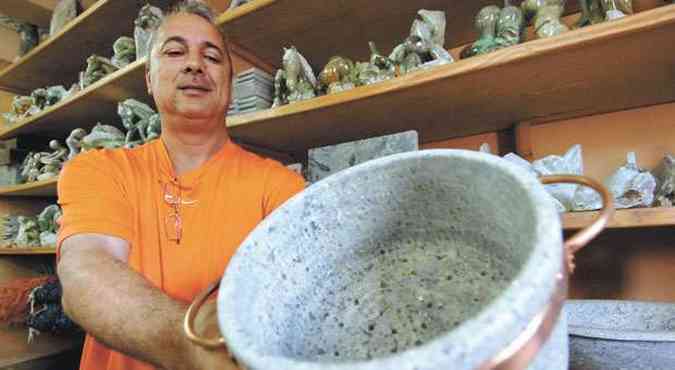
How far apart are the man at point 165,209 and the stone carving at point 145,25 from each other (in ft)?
1.02

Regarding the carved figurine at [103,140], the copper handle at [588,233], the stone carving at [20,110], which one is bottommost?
the copper handle at [588,233]

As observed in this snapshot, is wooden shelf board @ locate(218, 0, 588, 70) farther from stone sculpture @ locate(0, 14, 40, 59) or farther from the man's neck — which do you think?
stone sculpture @ locate(0, 14, 40, 59)

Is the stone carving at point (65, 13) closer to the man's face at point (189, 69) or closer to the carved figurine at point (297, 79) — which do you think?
the man's face at point (189, 69)

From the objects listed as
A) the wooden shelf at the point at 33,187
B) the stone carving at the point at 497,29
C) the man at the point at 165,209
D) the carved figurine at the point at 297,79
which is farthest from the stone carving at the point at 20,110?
the stone carving at the point at 497,29

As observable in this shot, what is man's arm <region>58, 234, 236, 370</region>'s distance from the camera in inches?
14.1

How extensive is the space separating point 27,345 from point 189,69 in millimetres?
1941

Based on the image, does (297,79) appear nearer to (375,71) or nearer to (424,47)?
(375,71)

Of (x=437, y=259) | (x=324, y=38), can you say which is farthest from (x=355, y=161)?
(x=437, y=259)

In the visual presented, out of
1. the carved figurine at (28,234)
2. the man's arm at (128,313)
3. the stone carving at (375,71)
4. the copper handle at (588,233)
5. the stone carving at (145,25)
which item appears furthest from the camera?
the carved figurine at (28,234)

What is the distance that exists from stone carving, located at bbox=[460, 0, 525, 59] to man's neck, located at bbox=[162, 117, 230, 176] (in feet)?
1.92

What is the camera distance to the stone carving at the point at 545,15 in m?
0.64

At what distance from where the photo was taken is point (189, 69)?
0.84m

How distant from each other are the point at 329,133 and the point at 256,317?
77 centimetres

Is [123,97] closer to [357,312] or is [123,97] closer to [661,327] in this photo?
[357,312]
